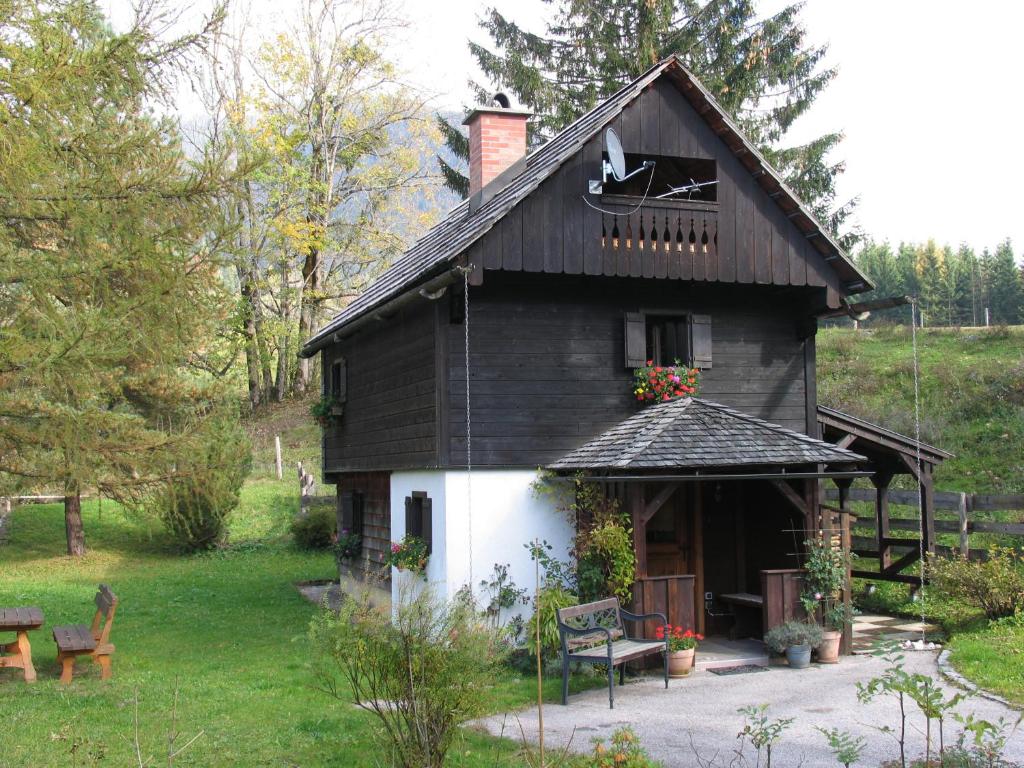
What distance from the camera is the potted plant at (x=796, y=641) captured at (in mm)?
11766

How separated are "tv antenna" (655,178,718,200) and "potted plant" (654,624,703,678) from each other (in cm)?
572

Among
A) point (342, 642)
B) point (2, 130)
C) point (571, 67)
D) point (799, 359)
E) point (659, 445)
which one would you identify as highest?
point (571, 67)

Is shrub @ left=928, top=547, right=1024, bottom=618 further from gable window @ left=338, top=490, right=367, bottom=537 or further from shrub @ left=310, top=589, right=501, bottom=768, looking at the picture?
gable window @ left=338, top=490, right=367, bottom=537

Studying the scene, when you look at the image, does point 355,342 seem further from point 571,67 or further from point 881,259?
point 881,259

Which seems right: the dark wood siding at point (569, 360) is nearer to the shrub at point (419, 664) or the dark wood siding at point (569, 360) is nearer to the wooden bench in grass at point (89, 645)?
the wooden bench in grass at point (89, 645)

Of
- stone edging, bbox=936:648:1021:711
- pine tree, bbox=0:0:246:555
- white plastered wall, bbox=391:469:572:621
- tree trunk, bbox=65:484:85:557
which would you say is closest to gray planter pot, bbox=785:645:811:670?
stone edging, bbox=936:648:1021:711

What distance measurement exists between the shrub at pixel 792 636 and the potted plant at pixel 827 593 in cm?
21

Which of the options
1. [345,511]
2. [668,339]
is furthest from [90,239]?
[345,511]

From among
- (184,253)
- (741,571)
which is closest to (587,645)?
(741,571)

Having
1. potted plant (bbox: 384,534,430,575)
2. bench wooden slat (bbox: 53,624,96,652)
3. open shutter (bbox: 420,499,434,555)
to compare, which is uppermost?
open shutter (bbox: 420,499,434,555)

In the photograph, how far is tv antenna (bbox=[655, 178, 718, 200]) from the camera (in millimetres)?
13429

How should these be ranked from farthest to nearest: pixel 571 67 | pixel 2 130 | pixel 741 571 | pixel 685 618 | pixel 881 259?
pixel 881 259 → pixel 571 67 → pixel 741 571 → pixel 685 618 → pixel 2 130

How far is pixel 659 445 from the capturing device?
1177 cm

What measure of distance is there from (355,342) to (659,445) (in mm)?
7186
